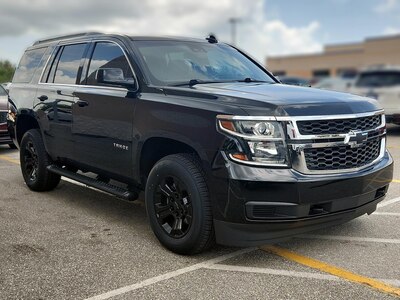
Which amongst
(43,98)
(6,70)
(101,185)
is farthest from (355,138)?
(6,70)

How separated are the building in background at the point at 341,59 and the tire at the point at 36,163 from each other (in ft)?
147

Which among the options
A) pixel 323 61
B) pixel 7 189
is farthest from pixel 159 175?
pixel 323 61

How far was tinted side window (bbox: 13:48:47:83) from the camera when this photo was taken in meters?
6.42

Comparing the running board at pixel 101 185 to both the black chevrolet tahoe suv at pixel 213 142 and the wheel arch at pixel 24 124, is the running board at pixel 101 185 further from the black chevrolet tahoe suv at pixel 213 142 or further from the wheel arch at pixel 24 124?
the wheel arch at pixel 24 124

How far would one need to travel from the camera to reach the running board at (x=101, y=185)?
4.62m

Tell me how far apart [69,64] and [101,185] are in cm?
162

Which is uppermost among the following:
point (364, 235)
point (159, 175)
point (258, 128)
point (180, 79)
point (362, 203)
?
point (180, 79)

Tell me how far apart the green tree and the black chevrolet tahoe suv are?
22.7 m

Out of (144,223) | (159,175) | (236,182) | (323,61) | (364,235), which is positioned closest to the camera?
(236,182)

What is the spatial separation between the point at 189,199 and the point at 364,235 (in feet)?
5.99

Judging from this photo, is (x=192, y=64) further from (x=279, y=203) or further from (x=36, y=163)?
(x=36, y=163)

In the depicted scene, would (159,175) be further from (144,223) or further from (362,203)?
(362,203)

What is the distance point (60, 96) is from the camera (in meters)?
5.45

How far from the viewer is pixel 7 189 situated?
21.5ft
